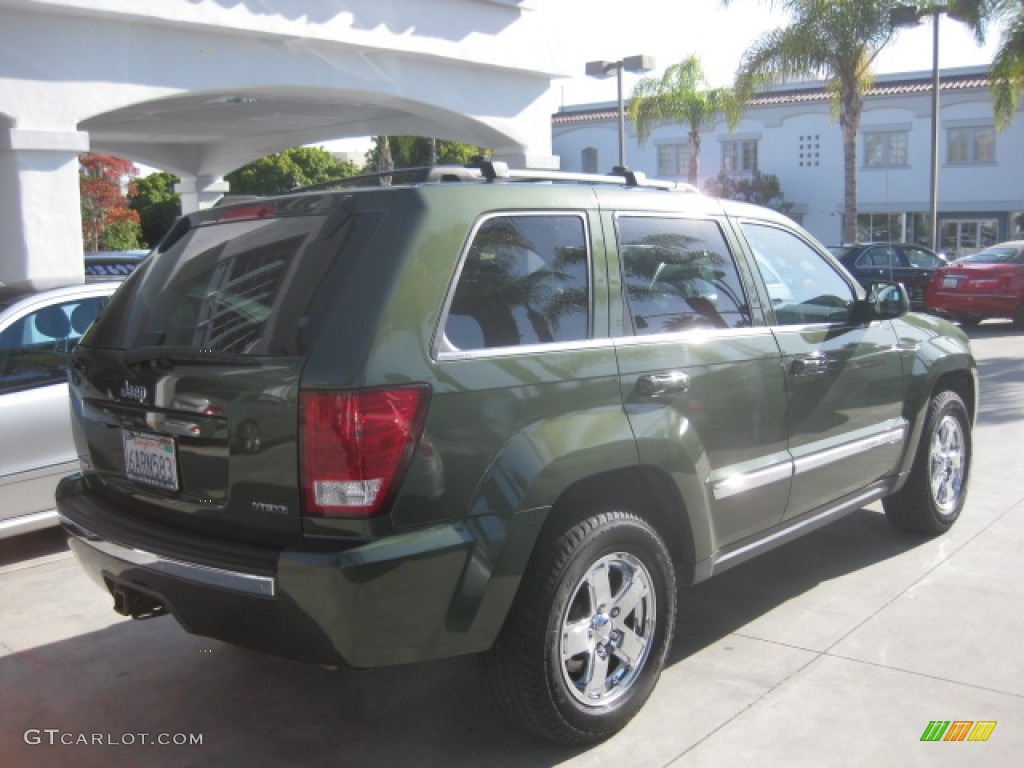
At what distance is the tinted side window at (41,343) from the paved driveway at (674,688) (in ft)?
3.57

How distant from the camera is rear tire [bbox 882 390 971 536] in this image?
18.7 ft

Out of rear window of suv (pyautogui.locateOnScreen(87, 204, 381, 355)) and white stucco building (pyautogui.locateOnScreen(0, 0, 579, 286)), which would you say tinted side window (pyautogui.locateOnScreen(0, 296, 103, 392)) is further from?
rear window of suv (pyautogui.locateOnScreen(87, 204, 381, 355))

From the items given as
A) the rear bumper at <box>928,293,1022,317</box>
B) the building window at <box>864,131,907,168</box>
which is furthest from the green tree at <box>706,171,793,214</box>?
the rear bumper at <box>928,293,1022,317</box>

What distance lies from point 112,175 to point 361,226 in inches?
1162

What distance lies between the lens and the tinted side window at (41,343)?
5.89m

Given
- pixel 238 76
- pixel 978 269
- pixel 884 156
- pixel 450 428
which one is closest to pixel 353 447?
pixel 450 428

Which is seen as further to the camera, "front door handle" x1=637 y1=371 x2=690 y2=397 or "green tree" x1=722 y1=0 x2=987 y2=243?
"green tree" x1=722 y1=0 x2=987 y2=243

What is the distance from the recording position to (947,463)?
236 inches

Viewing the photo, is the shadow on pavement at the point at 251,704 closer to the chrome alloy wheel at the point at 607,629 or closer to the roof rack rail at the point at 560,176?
the chrome alloy wheel at the point at 607,629

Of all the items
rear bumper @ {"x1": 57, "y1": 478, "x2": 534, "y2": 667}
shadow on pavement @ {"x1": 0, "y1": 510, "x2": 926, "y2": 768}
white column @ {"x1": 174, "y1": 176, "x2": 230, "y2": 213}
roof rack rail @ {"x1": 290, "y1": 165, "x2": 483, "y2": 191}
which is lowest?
shadow on pavement @ {"x1": 0, "y1": 510, "x2": 926, "y2": 768}

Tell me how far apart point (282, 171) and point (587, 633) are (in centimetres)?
3135

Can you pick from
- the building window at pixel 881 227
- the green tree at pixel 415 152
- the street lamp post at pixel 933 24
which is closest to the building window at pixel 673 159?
the building window at pixel 881 227

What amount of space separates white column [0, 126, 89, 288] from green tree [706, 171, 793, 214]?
2970 centimetres

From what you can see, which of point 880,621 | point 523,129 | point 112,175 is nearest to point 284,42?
point 523,129
